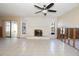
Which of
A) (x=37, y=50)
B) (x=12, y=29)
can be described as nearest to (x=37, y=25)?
(x=12, y=29)

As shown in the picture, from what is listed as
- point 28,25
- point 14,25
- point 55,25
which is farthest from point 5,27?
point 55,25

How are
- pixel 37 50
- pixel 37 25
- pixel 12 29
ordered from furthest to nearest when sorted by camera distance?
pixel 12 29 → pixel 37 25 → pixel 37 50

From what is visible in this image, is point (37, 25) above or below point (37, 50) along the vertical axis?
above

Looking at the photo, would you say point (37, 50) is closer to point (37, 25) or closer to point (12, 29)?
point (37, 25)

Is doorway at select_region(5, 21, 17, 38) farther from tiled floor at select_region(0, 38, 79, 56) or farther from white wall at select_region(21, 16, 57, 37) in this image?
tiled floor at select_region(0, 38, 79, 56)

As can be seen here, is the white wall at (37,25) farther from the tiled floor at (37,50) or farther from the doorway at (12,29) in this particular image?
the tiled floor at (37,50)

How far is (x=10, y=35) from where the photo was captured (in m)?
13.6

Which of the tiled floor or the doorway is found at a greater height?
the doorway

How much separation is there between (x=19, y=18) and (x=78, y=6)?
718cm

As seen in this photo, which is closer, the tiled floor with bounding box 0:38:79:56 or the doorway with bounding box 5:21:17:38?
the tiled floor with bounding box 0:38:79:56

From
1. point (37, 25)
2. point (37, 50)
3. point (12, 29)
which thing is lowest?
point (37, 50)

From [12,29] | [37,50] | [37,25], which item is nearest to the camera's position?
[37,50]

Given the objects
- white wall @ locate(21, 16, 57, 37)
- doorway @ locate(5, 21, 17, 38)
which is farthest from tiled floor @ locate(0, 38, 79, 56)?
doorway @ locate(5, 21, 17, 38)

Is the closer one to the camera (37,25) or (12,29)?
(37,25)
